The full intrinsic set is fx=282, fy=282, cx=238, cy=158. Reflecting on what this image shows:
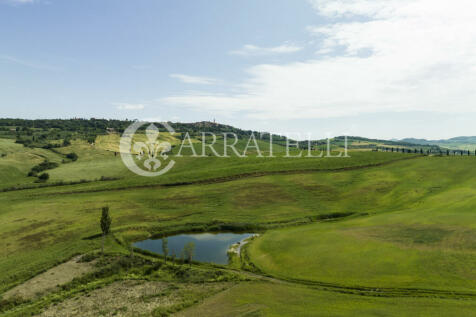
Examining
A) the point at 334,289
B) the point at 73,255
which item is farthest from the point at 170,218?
the point at 334,289

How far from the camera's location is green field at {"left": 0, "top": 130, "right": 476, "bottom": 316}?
35.6m

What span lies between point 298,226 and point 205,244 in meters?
23.8

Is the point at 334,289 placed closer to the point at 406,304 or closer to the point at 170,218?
the point at 406,304

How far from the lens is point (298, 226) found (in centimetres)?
7012

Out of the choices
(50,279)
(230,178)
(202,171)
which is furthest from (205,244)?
(202,171)

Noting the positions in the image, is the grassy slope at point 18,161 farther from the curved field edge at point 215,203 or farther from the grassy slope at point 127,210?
the curved field edge at point 215,203

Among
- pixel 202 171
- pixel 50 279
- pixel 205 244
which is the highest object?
pixel 202 171

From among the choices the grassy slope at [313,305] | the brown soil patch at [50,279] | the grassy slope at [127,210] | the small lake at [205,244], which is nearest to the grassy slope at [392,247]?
the grassy slope at [313,305]

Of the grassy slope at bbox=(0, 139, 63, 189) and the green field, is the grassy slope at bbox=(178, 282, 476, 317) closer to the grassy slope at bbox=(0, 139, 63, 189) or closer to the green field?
the green field

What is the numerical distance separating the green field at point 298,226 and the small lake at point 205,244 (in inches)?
137

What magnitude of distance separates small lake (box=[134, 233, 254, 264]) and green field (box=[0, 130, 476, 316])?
3487 mm

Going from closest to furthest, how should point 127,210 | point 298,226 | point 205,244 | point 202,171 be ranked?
point 205,244
point 298,226
point 127,210
point 202,171

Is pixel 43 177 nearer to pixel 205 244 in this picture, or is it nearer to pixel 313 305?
pixel 205 244

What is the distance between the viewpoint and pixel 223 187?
101688 mm
